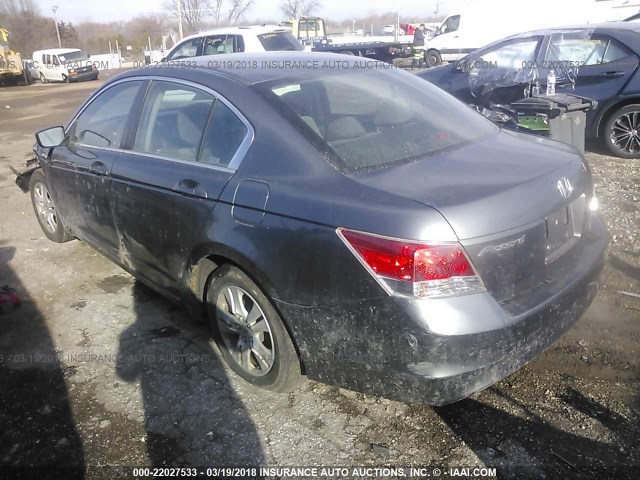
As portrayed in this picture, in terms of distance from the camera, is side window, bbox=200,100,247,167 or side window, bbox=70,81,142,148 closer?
side window, bbox=200,100,247,167

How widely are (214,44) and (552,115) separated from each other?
8.61 metres

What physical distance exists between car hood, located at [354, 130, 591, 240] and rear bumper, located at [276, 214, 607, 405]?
0.33 meters

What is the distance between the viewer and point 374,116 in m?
2.92

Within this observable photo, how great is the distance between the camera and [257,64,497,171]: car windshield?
2553mm

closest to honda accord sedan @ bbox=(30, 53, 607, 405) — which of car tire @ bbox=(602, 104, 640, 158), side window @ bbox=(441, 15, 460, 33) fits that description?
car tire @ bbox=(602, 104, 640, 158)

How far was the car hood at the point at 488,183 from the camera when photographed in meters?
2.13

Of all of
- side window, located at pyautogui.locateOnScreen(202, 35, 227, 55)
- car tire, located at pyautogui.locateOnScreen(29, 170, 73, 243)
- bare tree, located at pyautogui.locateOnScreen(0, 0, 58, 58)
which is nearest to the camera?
car tire, located at pyautogui.locateOnScreen(29, 170, 73, 243)

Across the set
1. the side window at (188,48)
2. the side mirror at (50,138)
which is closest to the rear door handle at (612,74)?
the side mirror at (50,138)

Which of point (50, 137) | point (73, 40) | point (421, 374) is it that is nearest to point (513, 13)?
point (50, 137)

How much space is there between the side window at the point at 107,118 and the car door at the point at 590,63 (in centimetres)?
567

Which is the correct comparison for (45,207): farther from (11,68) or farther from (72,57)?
(72,57)

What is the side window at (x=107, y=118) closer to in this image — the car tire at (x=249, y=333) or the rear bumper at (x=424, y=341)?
the car tire at (x=249, y=333)

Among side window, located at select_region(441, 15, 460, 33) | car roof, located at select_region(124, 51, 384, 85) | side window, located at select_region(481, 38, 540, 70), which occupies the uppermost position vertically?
side window, located at select_region(441, 15, 460, 33)

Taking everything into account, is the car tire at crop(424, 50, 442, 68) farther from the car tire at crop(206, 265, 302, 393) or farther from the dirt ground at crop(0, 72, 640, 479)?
the car tire at crop(206, 265, 302, 393)
